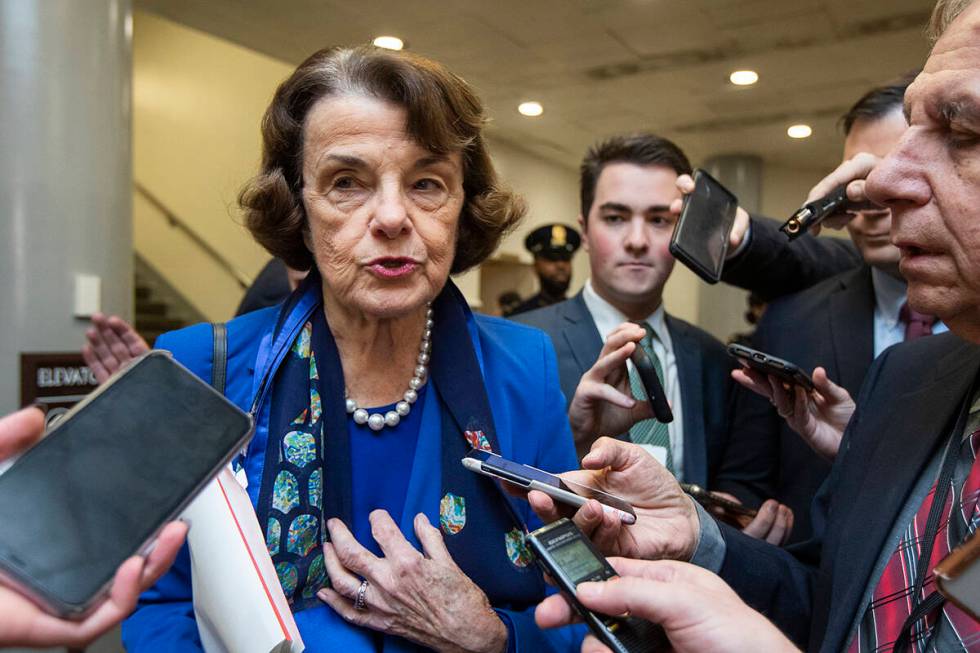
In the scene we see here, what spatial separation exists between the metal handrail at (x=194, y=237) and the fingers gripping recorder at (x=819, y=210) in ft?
25.6

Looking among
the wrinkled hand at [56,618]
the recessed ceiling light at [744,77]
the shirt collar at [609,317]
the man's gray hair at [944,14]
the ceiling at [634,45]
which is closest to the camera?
the wrinkled hand at [56,618]

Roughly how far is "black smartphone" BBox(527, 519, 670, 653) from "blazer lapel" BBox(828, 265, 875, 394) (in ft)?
4.73

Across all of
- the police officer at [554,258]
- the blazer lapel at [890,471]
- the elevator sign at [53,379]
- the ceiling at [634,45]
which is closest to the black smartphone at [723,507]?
the blazer lapel at [890,471]

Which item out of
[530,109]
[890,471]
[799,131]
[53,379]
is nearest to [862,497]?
[890,471]

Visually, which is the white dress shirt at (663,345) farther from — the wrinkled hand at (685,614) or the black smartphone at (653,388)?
the wrinkled hand at (685,614)

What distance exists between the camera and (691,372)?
2334 millimetres

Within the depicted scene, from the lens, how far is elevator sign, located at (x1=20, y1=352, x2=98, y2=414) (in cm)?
300

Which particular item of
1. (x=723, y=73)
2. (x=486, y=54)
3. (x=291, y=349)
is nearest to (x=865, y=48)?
(x=723, y=73)

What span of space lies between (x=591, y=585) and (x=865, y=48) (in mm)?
6772

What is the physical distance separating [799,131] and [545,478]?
8.92 metres

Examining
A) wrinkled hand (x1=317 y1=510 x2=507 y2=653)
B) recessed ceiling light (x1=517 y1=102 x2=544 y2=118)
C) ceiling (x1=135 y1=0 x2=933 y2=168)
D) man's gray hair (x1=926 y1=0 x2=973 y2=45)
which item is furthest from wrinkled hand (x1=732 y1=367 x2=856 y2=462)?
recessed ceiling light (x1=517 y1=102 x2=544 y2=118)

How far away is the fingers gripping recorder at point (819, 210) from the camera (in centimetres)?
174

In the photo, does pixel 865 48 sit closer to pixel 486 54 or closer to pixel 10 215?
pixel 486 54

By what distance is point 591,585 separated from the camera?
0.94 meters
